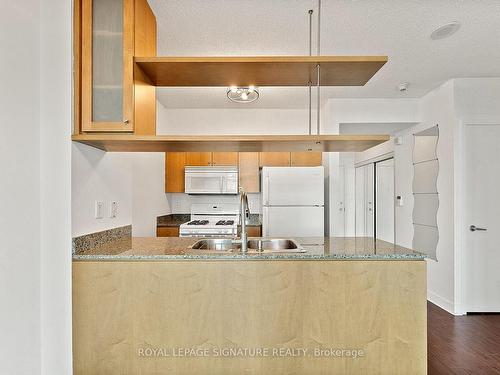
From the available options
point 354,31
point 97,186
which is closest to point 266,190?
point 354,31

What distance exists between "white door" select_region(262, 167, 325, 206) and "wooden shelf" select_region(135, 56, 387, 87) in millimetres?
1844

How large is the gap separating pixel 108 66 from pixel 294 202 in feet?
8.71

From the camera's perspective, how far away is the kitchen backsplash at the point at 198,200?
187 inches

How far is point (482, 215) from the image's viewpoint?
3486 millimetres

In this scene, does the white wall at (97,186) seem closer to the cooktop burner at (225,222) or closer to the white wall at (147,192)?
the white wall at (147,192)

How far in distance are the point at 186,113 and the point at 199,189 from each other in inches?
44.2

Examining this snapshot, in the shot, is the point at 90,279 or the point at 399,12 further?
the point at 399,12

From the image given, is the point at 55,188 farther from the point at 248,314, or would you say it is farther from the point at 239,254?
the point at 248,314

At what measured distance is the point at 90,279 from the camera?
5.88ft

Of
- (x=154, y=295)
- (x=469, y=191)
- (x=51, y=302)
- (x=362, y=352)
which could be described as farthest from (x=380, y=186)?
(x=51, y=302)

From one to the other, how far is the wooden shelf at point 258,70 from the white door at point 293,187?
6.05ft

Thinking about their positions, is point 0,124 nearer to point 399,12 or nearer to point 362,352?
point 362,352

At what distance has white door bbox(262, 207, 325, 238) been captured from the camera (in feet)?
13.1

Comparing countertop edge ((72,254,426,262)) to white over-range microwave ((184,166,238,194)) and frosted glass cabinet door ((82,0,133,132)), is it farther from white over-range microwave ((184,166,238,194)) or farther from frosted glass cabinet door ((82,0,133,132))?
white over-range microwave ((184,166,238,194))
